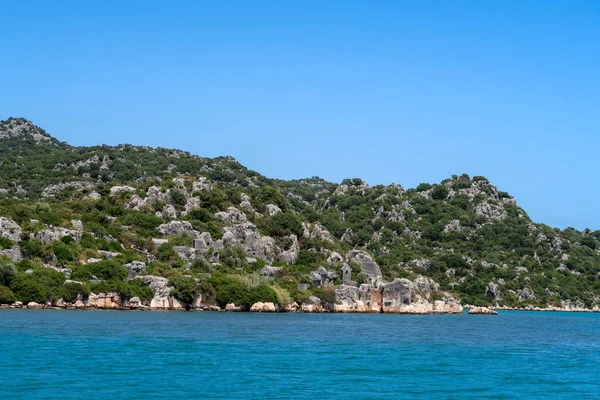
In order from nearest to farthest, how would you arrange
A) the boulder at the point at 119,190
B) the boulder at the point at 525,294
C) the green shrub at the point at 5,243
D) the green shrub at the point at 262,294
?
the green shrub at the point at 5,243 < the green shrub at the point at 262,294 < the boulder at the point at 119,190 < the boulder at the point at 525,294

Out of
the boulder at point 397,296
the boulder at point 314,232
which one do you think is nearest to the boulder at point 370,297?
the boulder at point 397,296

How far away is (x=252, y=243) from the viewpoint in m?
99.4

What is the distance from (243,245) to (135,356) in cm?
→ 6116

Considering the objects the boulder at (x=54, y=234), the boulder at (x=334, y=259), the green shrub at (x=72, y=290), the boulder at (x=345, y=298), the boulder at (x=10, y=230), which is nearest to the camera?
the green shrub at (x=72, y=290)

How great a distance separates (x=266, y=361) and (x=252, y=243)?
61357 millimetres

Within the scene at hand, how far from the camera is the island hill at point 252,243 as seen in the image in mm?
75875

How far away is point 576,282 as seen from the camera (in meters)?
150

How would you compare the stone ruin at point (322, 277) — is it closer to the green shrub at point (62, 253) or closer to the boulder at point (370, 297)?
the boulder at point (370, 297)

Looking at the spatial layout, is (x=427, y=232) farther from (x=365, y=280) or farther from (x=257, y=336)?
(x=257, y=336)

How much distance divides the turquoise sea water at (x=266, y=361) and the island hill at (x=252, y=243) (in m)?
14.2

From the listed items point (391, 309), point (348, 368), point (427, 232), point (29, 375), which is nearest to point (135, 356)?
point (29, 375)

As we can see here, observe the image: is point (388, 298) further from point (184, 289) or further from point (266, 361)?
point (266, 361)

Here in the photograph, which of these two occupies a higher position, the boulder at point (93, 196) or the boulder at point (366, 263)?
the boulder at point (93, 196)

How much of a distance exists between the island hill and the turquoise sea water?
14195 mm
